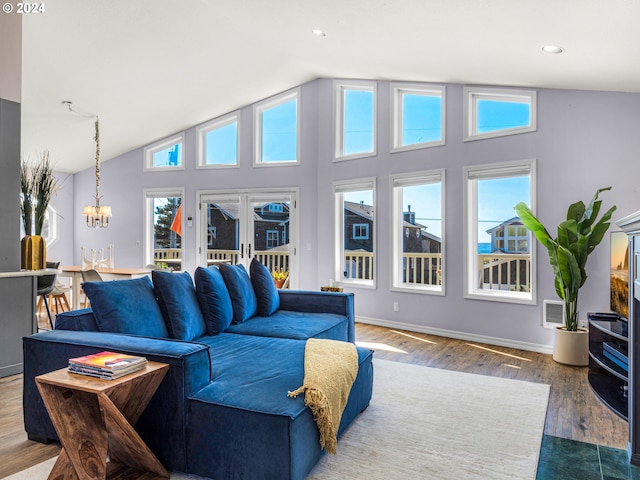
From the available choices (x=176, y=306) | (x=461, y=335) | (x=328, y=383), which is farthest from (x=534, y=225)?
(x=176, y=306)

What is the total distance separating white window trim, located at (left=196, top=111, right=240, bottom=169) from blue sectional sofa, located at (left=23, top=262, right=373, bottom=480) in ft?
13.8

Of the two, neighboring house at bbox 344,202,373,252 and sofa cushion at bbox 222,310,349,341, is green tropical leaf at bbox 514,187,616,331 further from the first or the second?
neighboring house at bbox 344,202,373,252

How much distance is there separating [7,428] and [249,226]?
4785mm

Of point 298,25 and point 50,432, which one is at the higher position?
point 298,25

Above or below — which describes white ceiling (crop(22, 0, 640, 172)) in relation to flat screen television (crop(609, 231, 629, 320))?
above

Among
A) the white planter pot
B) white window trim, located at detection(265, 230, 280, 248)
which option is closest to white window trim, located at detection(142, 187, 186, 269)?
white window trim, located at detection(265, 230, 280, 248)

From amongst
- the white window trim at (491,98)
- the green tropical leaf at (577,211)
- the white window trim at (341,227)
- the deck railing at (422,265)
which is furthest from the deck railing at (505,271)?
the white window trim at (341,227)

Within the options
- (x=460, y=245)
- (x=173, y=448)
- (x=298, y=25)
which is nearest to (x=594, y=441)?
(x=173, y=448)

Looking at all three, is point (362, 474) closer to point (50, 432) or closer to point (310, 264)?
point (50, 432)

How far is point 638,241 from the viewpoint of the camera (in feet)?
7.47

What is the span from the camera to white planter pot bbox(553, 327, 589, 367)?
4.09 m

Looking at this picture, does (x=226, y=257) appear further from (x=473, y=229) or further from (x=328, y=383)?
(x=328, y=383)

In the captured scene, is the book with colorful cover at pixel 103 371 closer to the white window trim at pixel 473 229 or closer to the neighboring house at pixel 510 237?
the white window trim at pixel 473 229

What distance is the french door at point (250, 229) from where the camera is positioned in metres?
6.96
